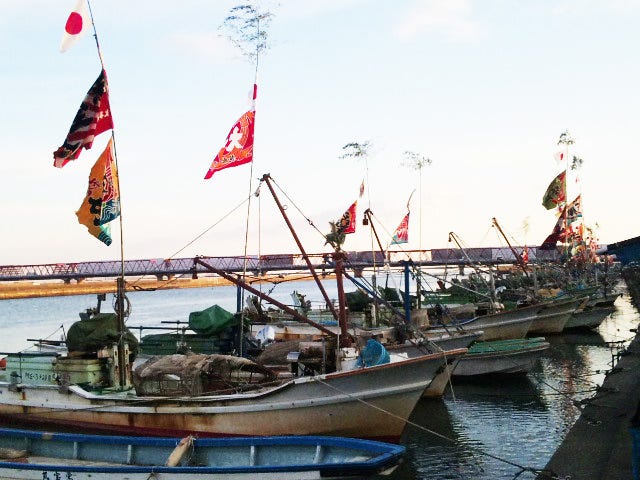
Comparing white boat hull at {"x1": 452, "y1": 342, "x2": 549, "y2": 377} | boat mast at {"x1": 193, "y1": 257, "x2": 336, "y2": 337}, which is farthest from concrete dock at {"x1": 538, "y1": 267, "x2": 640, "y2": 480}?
boat mast at {"x1": 193, "y1": 257, "x2": 336, "y2": 337}

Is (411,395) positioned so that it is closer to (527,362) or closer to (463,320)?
(527,362)

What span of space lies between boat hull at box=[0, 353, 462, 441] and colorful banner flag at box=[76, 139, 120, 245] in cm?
550

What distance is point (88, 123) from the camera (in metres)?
21.2

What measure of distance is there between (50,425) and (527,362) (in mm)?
19927

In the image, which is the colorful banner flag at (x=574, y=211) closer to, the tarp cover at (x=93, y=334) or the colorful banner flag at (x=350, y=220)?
the colorful banner flag at (x=350, y=220)

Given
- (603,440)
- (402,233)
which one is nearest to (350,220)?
(402,233)

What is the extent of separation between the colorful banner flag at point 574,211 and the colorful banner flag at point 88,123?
49.1 m

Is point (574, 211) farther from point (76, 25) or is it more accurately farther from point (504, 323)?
point (76, 25)

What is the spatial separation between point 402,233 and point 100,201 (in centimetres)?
2775

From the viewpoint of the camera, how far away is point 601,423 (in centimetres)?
1884

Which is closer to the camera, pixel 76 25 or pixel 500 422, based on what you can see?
pixel 76 25

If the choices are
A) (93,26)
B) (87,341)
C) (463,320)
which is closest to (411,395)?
(87,341)

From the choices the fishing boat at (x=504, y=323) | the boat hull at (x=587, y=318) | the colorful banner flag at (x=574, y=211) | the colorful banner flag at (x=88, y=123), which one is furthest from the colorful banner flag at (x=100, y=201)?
the colorful banner flag at (x=574, y=211)

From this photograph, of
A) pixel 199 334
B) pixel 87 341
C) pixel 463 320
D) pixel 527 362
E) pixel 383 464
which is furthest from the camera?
pixel 463 320
